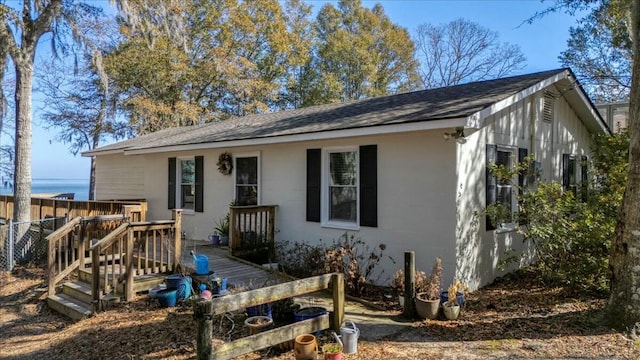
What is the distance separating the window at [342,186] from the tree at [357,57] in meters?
18.6

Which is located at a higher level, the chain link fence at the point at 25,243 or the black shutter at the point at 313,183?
the black shutter at the point at 313,183

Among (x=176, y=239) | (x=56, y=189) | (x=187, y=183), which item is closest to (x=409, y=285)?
(x=176, y=239)

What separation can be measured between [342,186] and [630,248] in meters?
4.55

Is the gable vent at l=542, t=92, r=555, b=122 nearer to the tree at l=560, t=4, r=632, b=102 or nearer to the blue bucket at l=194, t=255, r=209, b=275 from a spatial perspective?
the blue bucket at l=194, t=255, r=209, b=275

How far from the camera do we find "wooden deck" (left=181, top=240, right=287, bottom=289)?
677 centimetres

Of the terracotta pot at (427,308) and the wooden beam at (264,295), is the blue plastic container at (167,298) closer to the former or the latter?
the wooden beam at (264,295)

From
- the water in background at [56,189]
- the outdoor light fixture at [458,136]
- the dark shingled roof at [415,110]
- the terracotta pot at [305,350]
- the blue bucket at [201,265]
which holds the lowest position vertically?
the terracotta pot at [305,350]

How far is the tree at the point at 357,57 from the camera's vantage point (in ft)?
88.0

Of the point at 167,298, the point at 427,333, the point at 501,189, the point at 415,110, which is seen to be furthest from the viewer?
the point at 501,189

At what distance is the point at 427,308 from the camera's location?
5414 millimetres

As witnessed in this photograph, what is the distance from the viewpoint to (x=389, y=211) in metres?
7.32

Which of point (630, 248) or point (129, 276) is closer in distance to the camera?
point (630, 248)

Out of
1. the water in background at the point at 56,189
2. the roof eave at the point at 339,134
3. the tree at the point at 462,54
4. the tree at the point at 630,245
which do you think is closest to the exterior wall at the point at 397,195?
the roof eave at the point at 339,134

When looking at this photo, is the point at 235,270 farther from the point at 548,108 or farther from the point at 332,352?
the point at 548,108
